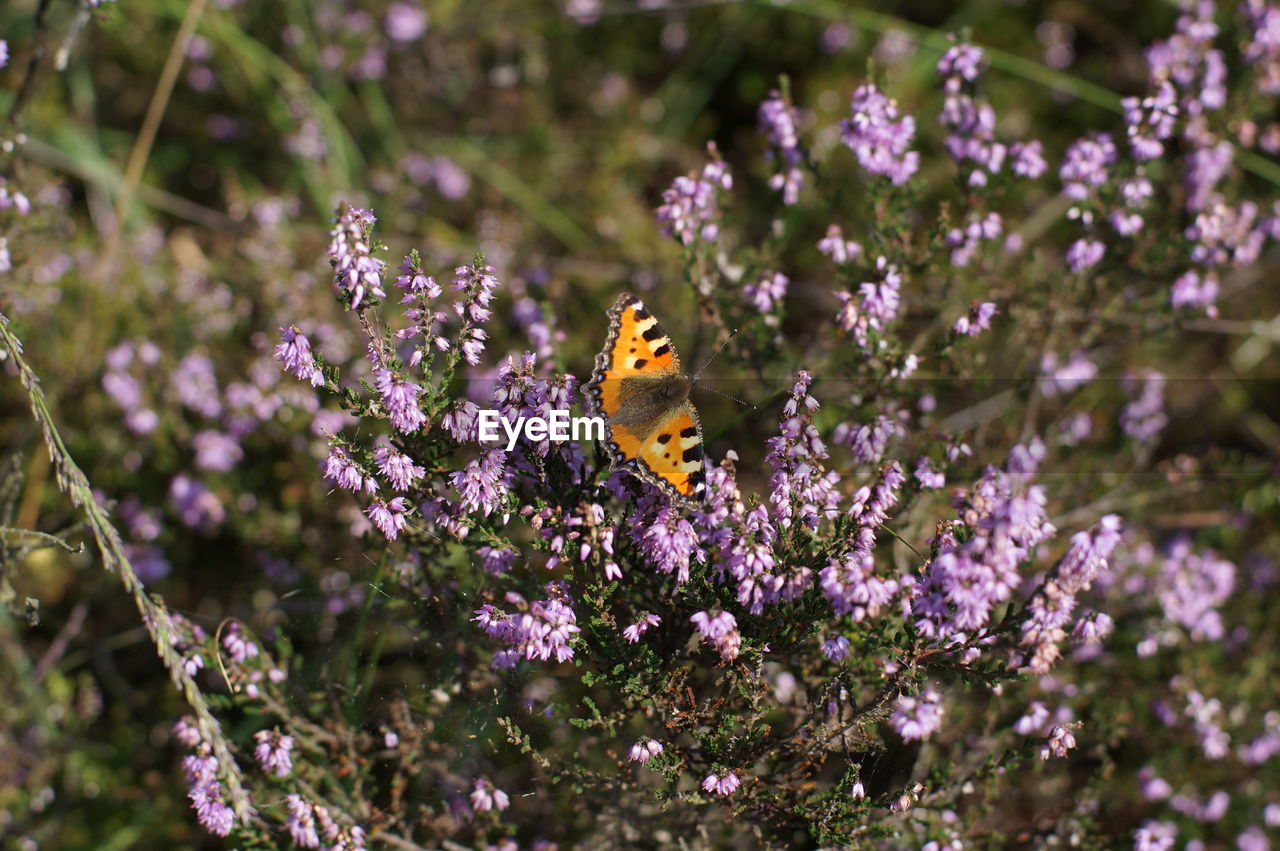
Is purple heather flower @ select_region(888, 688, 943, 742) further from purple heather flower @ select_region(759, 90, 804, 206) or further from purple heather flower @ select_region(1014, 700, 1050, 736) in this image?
purple heather flower @ select_region(759, 90, 804, 206)

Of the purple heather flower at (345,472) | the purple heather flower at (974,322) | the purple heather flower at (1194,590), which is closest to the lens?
the purple heather flower at (345,472)

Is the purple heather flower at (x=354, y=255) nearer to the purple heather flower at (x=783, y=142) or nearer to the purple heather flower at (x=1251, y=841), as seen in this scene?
the purple heather flower at (x=783, y=142)

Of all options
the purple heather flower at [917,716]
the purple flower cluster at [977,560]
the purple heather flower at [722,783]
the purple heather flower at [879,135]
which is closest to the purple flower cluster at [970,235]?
the purple heather flower at [879,135]

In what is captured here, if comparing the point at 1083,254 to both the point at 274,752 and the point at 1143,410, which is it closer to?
the point at 1143,410

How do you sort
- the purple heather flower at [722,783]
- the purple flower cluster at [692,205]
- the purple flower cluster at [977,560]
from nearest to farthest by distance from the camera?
the purple flower cluster at [977,560] < the purple heather flower at [722,783] < the purple flower cluster at [692,205]

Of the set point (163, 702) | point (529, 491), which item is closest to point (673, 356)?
point (529, 491)

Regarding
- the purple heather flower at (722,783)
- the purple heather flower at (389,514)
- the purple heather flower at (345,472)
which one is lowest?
the purple heather flower at (722,783)
